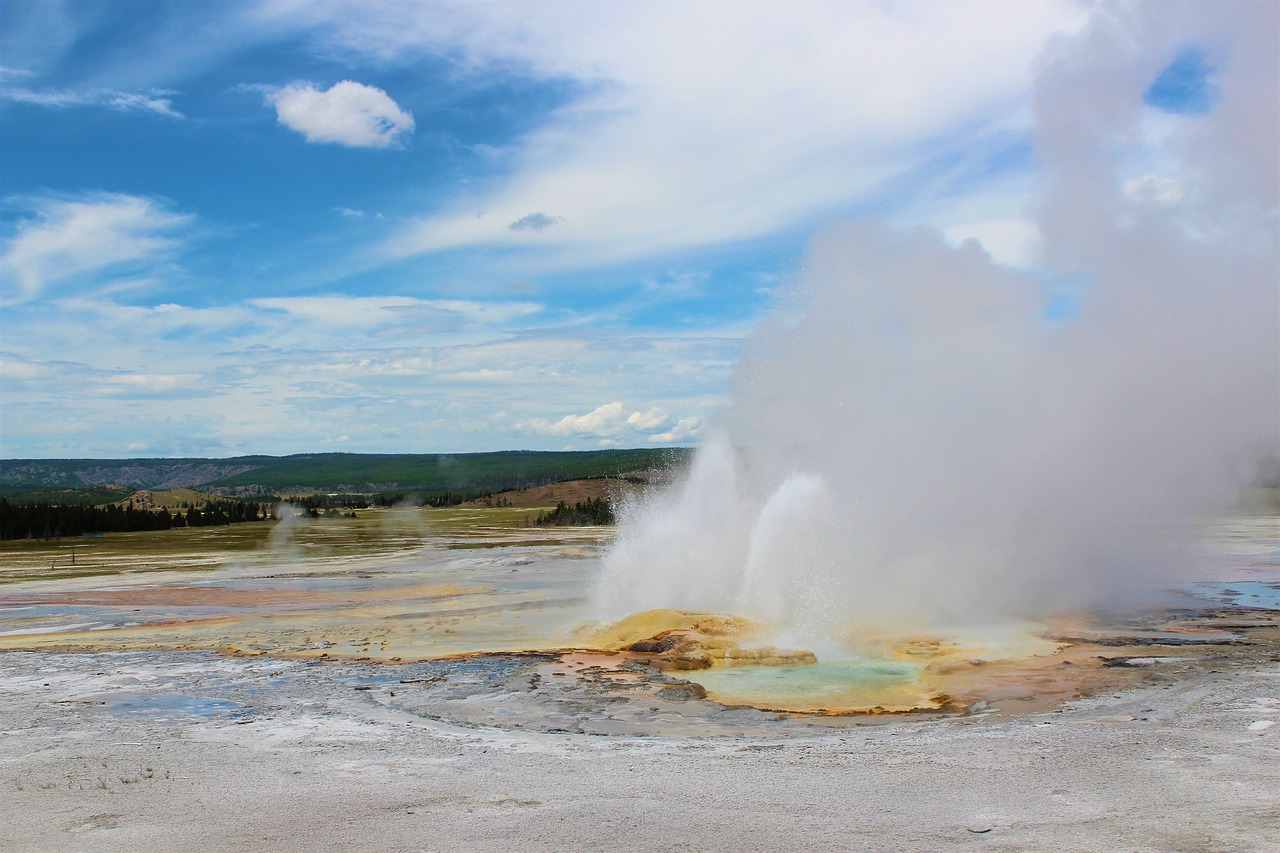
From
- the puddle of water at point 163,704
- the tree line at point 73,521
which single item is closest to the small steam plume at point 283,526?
the tree line at point 73,521

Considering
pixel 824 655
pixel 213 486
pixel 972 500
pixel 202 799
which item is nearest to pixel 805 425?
pixel 972 500

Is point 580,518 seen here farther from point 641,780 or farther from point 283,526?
point 641,780

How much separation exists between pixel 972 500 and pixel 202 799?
15.6m

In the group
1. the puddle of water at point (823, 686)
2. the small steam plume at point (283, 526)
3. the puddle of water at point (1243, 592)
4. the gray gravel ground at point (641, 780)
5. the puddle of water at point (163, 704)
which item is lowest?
the small steam plume at point (283, 526)

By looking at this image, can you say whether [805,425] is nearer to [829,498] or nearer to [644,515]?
[829,498]

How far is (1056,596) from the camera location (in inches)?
754

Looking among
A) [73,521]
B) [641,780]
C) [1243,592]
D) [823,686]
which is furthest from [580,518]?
[641,780]

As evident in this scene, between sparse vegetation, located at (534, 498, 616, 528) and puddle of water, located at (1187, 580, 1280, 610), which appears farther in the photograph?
sparse vegetation, located at (534, 498, 616, 528)

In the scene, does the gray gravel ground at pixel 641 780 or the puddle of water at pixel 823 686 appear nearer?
the gray gravel ground at pixel 641 780

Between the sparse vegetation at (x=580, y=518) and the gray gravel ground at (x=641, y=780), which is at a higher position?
the gray gravel ground at (x=641, y=780)

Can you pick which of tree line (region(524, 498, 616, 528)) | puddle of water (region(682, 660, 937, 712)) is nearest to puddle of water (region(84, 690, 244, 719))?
puddle of water (region(682, 660, 937, 712))

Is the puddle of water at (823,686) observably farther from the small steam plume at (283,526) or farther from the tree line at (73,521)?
the tree line at (73,521)

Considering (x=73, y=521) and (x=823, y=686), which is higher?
(x=73, y=521)

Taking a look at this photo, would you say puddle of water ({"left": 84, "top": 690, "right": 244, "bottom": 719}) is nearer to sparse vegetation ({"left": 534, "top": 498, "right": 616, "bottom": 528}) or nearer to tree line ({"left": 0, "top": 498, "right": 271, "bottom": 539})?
sparse vegetation ({"left": 534, "top": 498, "right": 616, "bottom": 528})
